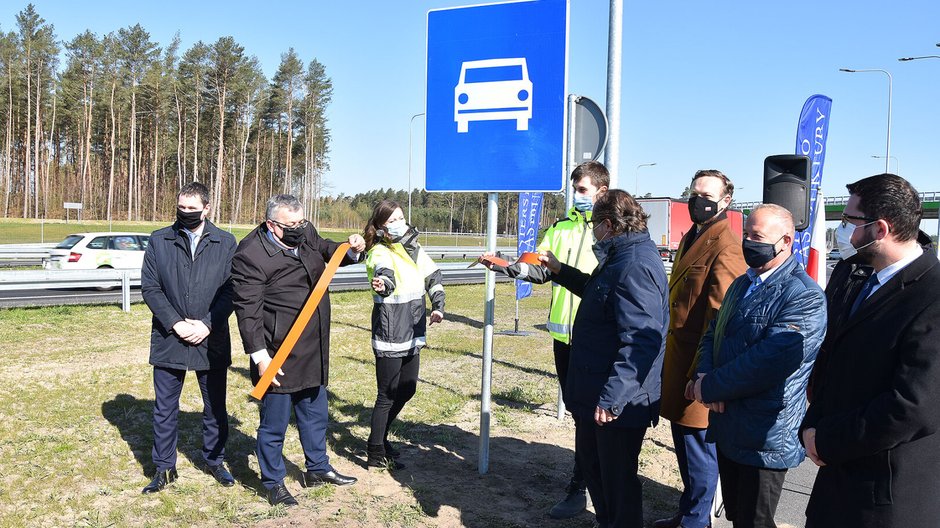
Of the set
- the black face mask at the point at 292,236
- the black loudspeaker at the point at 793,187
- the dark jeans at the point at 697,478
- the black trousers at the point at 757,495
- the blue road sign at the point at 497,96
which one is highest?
→ the blue road sign at the point at 497,96

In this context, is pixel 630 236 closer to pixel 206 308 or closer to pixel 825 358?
pixel 825 358

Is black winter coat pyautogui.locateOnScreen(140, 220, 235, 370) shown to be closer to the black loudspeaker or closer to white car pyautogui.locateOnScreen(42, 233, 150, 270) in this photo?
the black loudspeaker

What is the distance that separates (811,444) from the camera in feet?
8.34

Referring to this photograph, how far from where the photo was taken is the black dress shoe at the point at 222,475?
196 inches

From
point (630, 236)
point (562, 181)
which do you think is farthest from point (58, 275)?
point (630, 236)

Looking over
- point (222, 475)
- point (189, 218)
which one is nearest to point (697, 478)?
point (222, 475)

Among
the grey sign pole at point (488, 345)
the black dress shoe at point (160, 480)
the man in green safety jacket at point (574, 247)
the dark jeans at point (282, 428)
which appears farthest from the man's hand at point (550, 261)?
the black dress shoe at point (160, 480)

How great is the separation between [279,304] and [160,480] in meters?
1.49

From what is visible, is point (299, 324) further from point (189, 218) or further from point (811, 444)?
point (811, 444)

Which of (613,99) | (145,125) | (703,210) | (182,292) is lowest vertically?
(182,292)

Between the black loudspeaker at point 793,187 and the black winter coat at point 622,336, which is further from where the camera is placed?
the black loudspeaker at point 793,187

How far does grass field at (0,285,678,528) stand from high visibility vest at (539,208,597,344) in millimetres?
1184

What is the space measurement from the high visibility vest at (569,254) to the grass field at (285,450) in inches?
46.6

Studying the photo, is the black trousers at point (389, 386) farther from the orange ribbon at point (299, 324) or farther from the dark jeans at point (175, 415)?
the dark jeans at point (175, 415)
